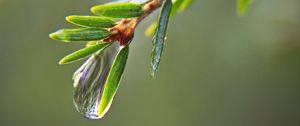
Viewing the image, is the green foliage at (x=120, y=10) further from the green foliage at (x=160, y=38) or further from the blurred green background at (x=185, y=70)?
the blurred green background at (x=185, y=70)

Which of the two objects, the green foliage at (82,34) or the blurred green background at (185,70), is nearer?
the green foliage at (82,34)

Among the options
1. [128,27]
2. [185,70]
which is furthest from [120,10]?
[185,70]

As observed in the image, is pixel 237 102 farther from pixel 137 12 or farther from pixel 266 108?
pixel 137 12

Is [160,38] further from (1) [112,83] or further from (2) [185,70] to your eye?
(2) [185,70]

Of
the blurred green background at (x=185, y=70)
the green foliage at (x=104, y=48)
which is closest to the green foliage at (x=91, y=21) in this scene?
the green foliage at (x=104, y=48)

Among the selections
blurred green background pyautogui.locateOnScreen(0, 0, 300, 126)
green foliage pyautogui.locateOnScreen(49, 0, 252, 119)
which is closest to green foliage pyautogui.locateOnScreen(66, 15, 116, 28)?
green foliage pyautogui.locateOnScreen(49, 0, 252, 119)

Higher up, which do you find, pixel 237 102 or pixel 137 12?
pixel 137 12

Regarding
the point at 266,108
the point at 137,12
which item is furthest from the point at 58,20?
the point at 137,12
